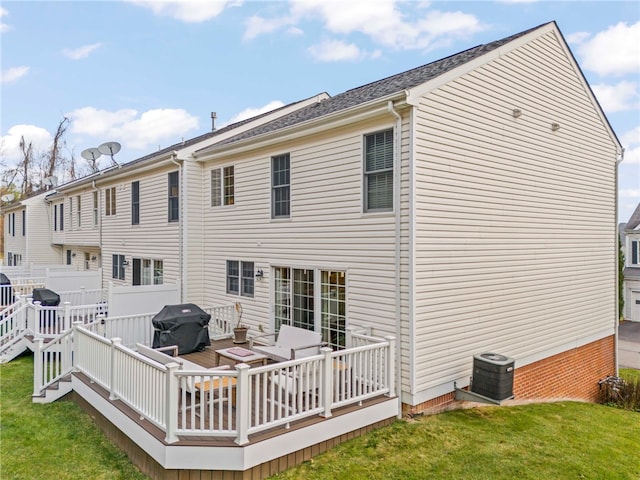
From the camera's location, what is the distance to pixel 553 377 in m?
9.98

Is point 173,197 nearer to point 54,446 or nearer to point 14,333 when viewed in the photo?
point 14,333

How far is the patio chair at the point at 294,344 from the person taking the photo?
298 inches

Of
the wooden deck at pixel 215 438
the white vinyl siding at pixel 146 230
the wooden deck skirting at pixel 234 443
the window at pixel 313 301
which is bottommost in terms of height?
the wooden deck skirting at pixel 234 443

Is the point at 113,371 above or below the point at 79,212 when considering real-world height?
below

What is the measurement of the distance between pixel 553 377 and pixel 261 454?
7985 mm

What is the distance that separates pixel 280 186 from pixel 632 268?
28.2 meters

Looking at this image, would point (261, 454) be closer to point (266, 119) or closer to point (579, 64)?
point (266, 119)

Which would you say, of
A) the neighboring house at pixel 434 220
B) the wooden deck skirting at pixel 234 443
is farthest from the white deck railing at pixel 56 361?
the neighboring house at pixel 434 220

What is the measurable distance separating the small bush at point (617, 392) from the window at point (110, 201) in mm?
17589

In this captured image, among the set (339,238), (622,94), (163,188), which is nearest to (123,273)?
(163,188)

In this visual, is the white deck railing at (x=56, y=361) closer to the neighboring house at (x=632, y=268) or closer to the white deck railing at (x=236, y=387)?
the white deck railing at (x=236, y=387)

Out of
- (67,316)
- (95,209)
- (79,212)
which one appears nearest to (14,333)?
(67,316)

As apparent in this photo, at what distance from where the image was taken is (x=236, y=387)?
5566 millimetres

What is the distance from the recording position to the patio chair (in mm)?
7578
